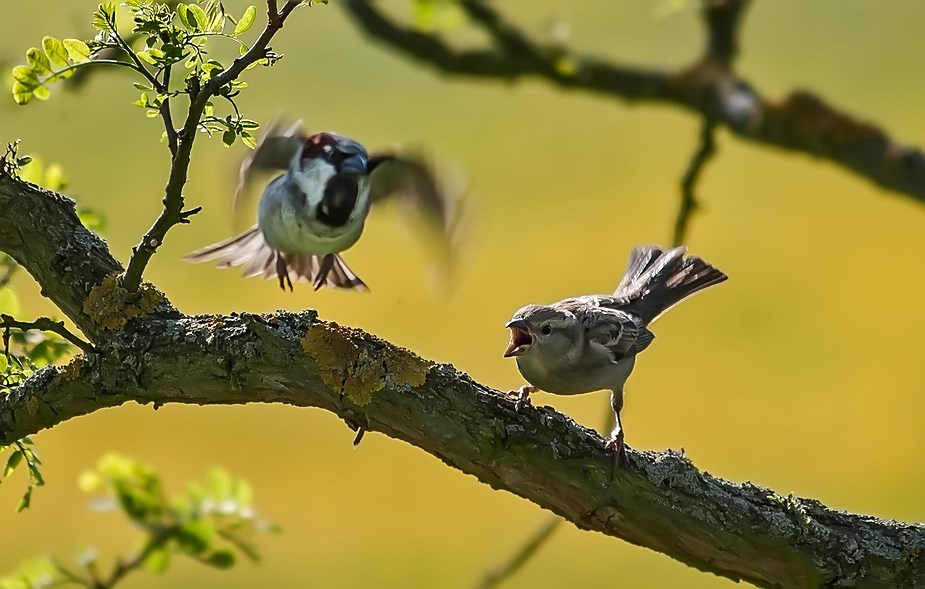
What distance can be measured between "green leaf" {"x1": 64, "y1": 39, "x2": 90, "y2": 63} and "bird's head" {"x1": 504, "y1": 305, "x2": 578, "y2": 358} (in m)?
1.48

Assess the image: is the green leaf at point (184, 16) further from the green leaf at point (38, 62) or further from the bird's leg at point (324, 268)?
the bird's leg at point (324, 268)

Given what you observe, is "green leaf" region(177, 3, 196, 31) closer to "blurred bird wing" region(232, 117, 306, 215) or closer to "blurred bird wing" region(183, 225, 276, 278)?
"blurred bird wing" region(232, 117, 306, 215)

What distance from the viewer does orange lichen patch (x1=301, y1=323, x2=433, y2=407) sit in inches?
86.7

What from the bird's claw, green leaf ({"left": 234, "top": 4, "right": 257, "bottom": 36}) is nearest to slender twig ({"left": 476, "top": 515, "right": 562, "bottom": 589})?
the bird's claw

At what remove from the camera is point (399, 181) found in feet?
10.6

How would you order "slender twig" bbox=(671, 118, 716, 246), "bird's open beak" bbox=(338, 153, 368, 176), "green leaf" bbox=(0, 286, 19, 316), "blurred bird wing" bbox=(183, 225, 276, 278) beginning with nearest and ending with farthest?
"green leaf" bbox=(0, 286, 19, 316)
"bird's open beak" bbox=(338, 153, 368, 176)
"blurred bird wing" bbox=(183, 225, 276, 278)
"slender twig" bbox=(671, 118, 716, 246)

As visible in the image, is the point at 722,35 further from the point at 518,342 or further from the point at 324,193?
the point at 324,193

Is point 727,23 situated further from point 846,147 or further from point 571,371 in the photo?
point 571,371

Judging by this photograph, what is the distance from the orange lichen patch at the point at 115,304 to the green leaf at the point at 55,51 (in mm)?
540

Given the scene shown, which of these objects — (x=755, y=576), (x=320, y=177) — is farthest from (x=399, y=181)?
(x=755, y=576)

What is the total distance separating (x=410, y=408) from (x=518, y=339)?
0.95 metres

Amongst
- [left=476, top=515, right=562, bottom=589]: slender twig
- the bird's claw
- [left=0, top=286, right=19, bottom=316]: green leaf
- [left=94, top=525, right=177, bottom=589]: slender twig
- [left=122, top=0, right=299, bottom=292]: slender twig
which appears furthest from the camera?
[left=476, top=515, right=562, bottom=589]: slender twig

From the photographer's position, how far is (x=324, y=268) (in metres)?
3.41

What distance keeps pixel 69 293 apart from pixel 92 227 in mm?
340
